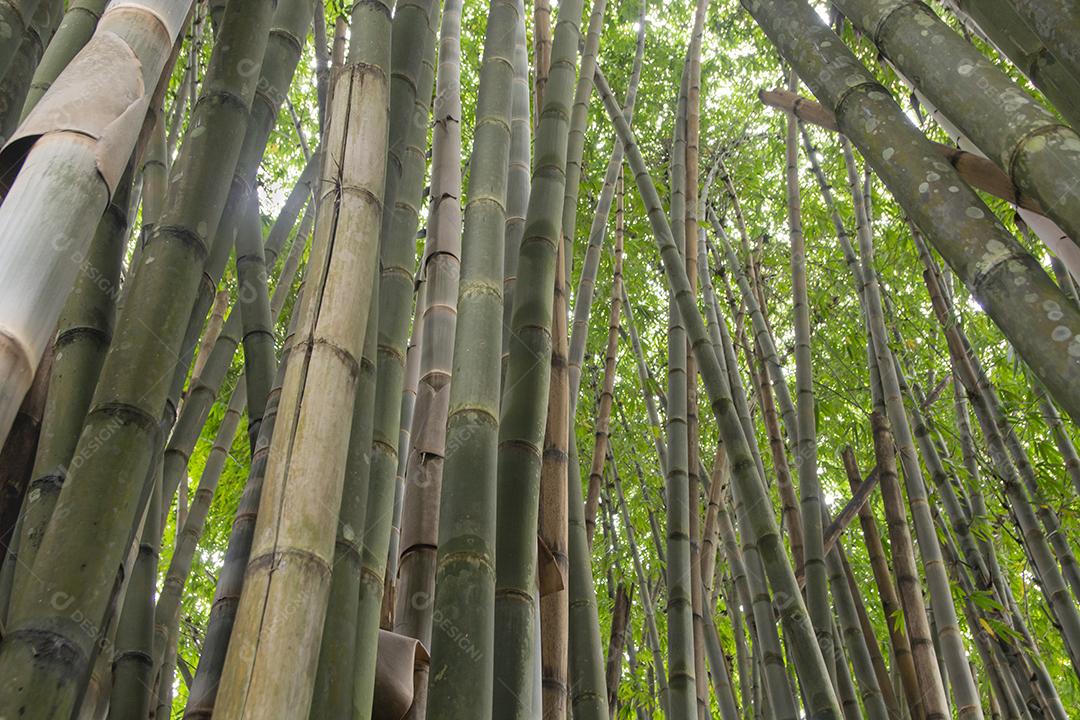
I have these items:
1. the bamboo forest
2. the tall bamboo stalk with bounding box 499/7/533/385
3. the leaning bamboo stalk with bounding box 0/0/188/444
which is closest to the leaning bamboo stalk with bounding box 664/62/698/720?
the bamboo forest

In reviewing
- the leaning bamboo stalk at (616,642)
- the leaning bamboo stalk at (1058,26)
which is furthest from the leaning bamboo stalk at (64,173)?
the leaning bamboo stalk at (616,642)

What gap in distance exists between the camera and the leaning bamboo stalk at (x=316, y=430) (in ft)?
2.61

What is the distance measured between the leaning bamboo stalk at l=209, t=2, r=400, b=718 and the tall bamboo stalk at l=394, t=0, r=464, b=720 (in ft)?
1.47

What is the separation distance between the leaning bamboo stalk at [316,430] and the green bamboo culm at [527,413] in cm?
43

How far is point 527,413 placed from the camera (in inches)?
56.3

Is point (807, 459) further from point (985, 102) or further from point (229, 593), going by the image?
point (229, 593)

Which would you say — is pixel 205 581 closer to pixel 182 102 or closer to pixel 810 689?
pixel 182 102

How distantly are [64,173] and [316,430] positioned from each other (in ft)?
1.01

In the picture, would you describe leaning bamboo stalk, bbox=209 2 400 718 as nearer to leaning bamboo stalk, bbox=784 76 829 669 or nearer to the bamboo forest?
the bamboo forest

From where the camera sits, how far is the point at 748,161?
544 centimetres

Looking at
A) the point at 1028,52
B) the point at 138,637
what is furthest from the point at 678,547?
the point at 1028,52

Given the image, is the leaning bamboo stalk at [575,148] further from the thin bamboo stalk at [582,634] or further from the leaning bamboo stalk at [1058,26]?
the leaning bamboo stalk at [1058,26]

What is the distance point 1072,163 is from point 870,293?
1.96 meters

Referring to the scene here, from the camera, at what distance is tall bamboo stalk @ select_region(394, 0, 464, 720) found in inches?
53.6
